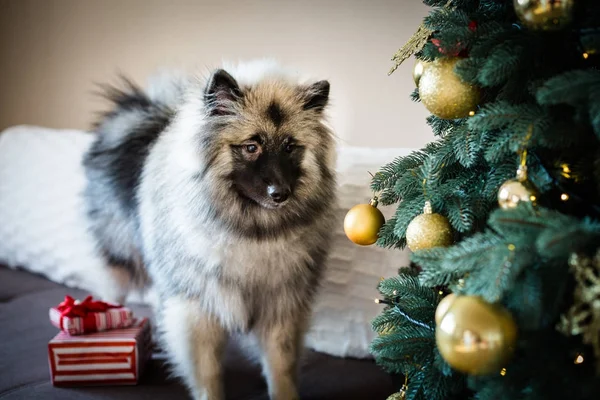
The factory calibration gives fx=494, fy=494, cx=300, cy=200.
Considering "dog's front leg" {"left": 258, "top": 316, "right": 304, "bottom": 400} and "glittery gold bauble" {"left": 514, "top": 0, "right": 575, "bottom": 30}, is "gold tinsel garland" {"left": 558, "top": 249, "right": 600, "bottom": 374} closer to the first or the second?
"glittery gold bauble" {"left": 514, "top": 0, "right": 575, "bottom": 30}

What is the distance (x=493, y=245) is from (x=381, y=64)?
1509 millimetres

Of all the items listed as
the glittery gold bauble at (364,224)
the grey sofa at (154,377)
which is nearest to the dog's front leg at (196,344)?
the grey sofa at (154,377)

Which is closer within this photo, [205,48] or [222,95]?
[222,95]

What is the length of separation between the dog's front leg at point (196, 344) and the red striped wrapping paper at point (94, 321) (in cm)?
24

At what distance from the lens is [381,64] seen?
6.89 ft

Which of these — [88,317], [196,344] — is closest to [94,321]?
[88,317]

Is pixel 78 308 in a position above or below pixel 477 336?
below

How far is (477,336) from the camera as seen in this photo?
69 centimetres

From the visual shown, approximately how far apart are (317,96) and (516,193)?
2.37 feet

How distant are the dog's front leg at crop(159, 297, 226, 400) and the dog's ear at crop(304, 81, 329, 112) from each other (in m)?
0.63

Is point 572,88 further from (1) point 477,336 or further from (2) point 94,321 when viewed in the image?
(2) point 94,321

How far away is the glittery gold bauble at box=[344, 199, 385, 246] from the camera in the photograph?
1132 mm

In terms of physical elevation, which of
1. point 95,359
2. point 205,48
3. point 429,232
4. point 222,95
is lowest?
point 95,359

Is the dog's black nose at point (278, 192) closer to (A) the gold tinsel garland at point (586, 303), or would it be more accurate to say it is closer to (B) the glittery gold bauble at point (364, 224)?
(B) the glittery gold bauble at point (364, 224)
